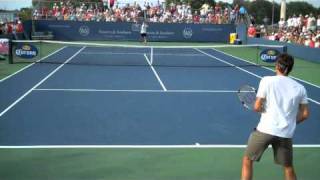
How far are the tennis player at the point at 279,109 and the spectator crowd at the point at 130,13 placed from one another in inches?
1507

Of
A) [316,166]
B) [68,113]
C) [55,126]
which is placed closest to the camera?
[316,166]

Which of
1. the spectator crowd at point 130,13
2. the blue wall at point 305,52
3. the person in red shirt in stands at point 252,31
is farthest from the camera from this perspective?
the spectator crowd at point 130,13

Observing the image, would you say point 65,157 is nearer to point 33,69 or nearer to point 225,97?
point 225,97

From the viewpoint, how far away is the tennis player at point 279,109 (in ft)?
17.7

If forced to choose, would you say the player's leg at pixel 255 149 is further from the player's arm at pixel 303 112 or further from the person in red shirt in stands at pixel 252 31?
the person in red shirt in stands at pixel 252 31

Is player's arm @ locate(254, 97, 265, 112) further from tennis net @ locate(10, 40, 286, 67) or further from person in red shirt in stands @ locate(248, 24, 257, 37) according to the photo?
person in red shirt in stands @ locate(248, 24, 257, 37)

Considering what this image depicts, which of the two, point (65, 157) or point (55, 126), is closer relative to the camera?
point (65, 157)

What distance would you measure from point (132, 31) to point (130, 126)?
107ft

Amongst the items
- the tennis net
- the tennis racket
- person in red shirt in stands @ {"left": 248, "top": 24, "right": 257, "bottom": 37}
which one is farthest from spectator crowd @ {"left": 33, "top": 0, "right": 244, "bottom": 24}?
the tennis racket

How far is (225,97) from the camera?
47.1ft

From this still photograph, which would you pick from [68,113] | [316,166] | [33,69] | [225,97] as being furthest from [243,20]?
[316,166]

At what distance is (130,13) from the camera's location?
44.9 metres

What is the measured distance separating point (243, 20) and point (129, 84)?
29259 millimetres

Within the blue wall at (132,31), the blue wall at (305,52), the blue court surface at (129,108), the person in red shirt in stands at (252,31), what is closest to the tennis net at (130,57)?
the blue wall at (305,52)
